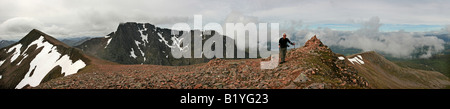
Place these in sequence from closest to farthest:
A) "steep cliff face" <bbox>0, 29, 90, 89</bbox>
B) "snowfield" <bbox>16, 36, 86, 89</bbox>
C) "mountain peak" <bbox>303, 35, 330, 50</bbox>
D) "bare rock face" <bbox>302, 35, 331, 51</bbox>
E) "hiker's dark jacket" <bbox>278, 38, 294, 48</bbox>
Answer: "hiker's dark jacket" <bbox>278, 38, 294, 48</bbox> → "bare rock face" <bbox>302, 35, 331, 51</bbox> → "mountain peak" <bbox>303, 35, 330, 50</bbox> → "steep cliff face" <bbox>0, 29, 90, 89</bbox> → "snowfield" <bbox>16, 36, 86, 89</bbox>

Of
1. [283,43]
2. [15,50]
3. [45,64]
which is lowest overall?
[45,64]

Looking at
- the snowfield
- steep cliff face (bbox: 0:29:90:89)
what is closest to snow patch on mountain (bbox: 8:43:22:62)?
steep cliff face (bbox: 0:29:90:89)

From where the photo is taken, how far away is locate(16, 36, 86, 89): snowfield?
58.2 meters

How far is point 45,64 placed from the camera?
6869 cm

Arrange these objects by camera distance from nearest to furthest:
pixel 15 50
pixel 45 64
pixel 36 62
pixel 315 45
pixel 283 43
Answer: pixel 283 43, pixel 315 45, pixel 45 64, pixel 36 62, pixel 15 50

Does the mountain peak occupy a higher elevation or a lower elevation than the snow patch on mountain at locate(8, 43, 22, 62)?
higher

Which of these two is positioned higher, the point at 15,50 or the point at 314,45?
the point at 314,45

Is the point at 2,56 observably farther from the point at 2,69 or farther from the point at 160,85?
the point at 160,85

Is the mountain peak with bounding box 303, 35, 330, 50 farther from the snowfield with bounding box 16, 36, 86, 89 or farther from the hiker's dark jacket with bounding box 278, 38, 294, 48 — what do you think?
the snowfield with bounding box 16, 36, 86, 89

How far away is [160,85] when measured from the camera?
15.7 metres

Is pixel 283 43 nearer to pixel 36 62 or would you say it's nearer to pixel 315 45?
pixel 315 45

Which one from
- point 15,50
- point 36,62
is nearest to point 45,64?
point 36,62

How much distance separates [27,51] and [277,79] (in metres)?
124
